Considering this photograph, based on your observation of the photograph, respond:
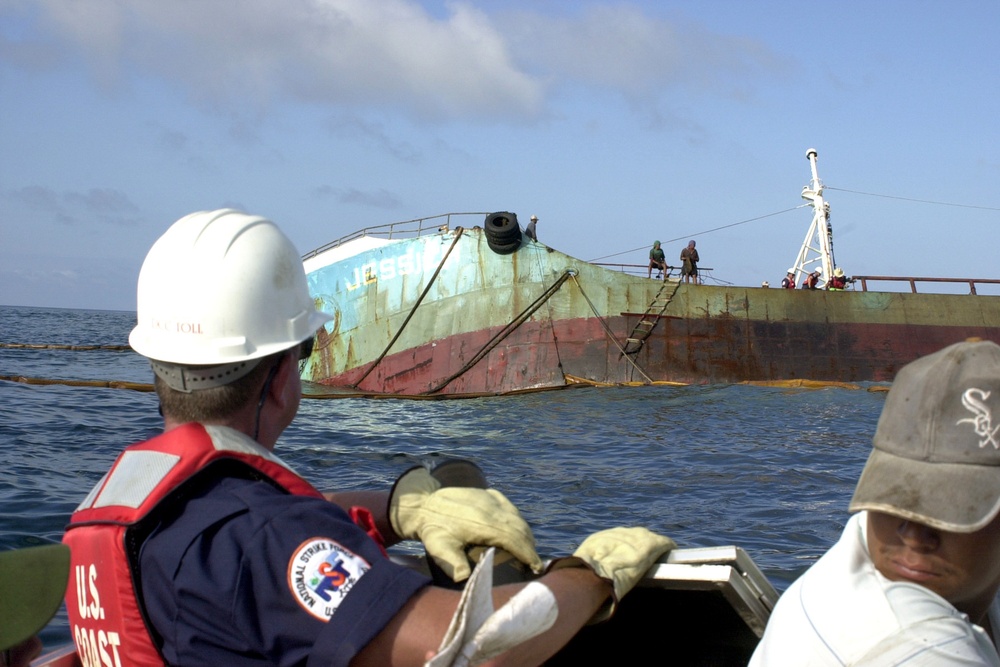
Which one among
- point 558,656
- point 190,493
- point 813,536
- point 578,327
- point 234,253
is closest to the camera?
point 190,493

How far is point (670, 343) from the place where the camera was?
20.5 metres

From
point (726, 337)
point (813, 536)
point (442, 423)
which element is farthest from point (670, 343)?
point (813, 536)

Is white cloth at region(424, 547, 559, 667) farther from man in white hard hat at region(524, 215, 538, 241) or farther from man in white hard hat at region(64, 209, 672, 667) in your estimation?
man in white hard hat at region(524, 215, 538, 241)

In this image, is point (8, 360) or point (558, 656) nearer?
point (558, 656)

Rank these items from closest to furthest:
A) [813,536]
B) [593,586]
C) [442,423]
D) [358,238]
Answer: [593,586]
[813,536]
[442,423]
[358,238]

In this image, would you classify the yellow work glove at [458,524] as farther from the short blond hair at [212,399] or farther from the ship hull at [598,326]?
the ship hull at [598,326]

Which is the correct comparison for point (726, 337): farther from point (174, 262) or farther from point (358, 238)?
point (174, 262)

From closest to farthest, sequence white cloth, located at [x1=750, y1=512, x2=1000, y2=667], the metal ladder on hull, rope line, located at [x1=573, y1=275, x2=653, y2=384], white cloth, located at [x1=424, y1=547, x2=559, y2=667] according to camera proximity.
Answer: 1. white cloth, located at [x1=750, y1=512, x2=1000, y2=667]
2. white cloth, located at [x1=424, y1=547, x2=559, y2=667]
3. rope line, located at [x1=573, y1=275, x2=653, y2=384]
4. the metal ladder on hull

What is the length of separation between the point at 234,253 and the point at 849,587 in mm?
1503

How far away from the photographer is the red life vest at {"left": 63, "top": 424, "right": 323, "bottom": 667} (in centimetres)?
182

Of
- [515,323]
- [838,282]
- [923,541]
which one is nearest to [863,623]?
[923,541]

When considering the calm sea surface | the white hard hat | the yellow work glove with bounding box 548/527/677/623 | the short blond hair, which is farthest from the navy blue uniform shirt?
the calm sea surface

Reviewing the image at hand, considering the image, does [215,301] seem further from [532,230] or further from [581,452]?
[532,230]

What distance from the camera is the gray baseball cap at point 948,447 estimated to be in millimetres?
1531
